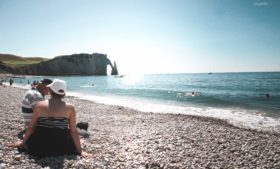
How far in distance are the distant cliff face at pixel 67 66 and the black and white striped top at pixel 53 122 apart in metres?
168

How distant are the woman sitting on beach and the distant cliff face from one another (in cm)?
16746

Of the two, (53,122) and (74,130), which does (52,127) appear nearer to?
(53,122)

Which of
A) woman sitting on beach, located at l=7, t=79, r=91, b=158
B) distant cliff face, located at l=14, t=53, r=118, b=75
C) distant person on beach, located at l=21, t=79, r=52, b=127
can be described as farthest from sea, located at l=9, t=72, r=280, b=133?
distant cliff face, located at l=14, t=53, r=118, b=75

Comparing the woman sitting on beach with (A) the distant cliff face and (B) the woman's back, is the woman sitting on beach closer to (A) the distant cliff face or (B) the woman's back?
(B) the woman's back

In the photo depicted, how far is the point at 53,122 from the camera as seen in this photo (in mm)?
6914

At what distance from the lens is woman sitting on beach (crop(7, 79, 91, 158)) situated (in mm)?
6719

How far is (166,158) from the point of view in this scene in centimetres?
853

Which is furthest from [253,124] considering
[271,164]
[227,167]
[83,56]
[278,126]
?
[83,56]

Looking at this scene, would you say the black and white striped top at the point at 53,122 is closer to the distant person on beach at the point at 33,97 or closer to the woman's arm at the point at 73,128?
the woman's arm at the point at 73,128

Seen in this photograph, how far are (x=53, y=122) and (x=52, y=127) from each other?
0.17 m

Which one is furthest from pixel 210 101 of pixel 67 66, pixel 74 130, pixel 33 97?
pixel 67 66

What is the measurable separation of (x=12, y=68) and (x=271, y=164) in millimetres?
174882

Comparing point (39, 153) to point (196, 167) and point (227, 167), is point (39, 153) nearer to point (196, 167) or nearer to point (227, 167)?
point (196, 167)

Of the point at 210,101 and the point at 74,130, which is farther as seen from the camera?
the point at 210,101
